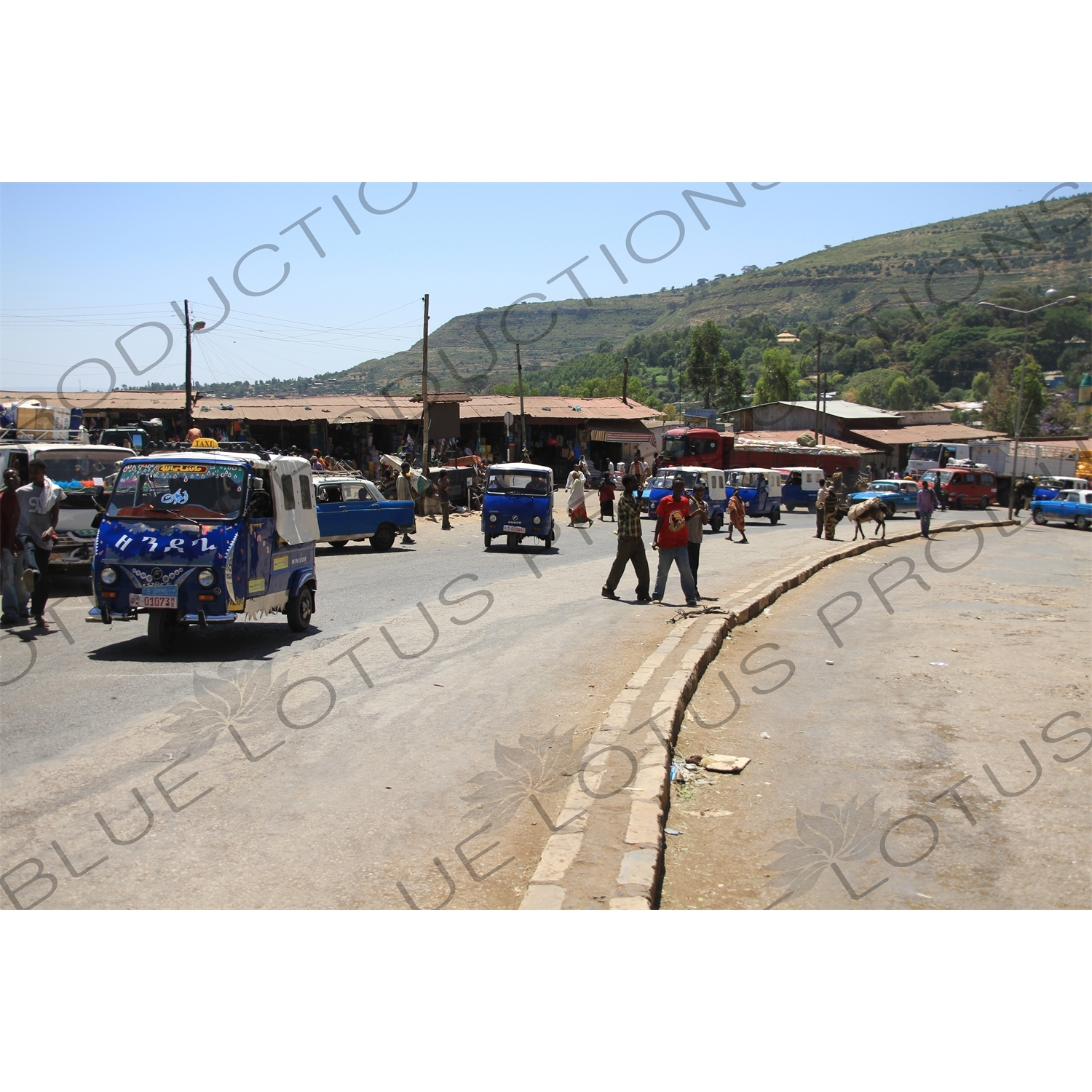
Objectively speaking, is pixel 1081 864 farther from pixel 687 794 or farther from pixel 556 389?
pixel 556 389

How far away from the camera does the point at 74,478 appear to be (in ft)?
49.5

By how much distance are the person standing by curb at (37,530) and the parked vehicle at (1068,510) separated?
45513 millimetres

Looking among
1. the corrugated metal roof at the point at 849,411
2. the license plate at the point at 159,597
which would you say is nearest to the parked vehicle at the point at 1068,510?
the corrugated metal roof at the point at 849,411

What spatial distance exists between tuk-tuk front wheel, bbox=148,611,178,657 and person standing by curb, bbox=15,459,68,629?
214cm

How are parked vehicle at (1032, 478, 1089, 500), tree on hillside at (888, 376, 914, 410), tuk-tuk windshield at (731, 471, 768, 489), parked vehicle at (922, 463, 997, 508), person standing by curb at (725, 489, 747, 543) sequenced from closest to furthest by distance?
1. person standing by curb at (725, 489, 747, 543)
2. tuk-tuk windshield at (731, 471, 768, 489)
3. parked vehicle at (1032, 478, 1089, 500)
4. parked vehicle at (922, 463, 997, 508)
5. tree on hillside at (888, 376, 914, 410)

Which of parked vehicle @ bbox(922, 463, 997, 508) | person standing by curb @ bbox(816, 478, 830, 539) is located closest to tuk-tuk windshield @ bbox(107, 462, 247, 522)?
person standing by curb @ bbox(816, 478, 830, 539)

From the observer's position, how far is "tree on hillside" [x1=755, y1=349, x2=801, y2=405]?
11550 centimetres

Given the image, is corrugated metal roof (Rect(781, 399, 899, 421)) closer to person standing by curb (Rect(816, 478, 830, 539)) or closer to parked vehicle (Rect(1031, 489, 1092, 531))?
parked vehicle (Rect(1031, 489, 1092, 531))

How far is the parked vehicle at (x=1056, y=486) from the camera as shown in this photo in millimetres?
49609

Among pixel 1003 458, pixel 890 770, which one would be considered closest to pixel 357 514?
pixel 890 770

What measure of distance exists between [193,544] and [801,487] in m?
42.0

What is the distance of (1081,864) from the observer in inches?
216

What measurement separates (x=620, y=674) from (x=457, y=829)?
4.39m


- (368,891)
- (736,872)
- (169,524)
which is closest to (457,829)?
(368,891)
